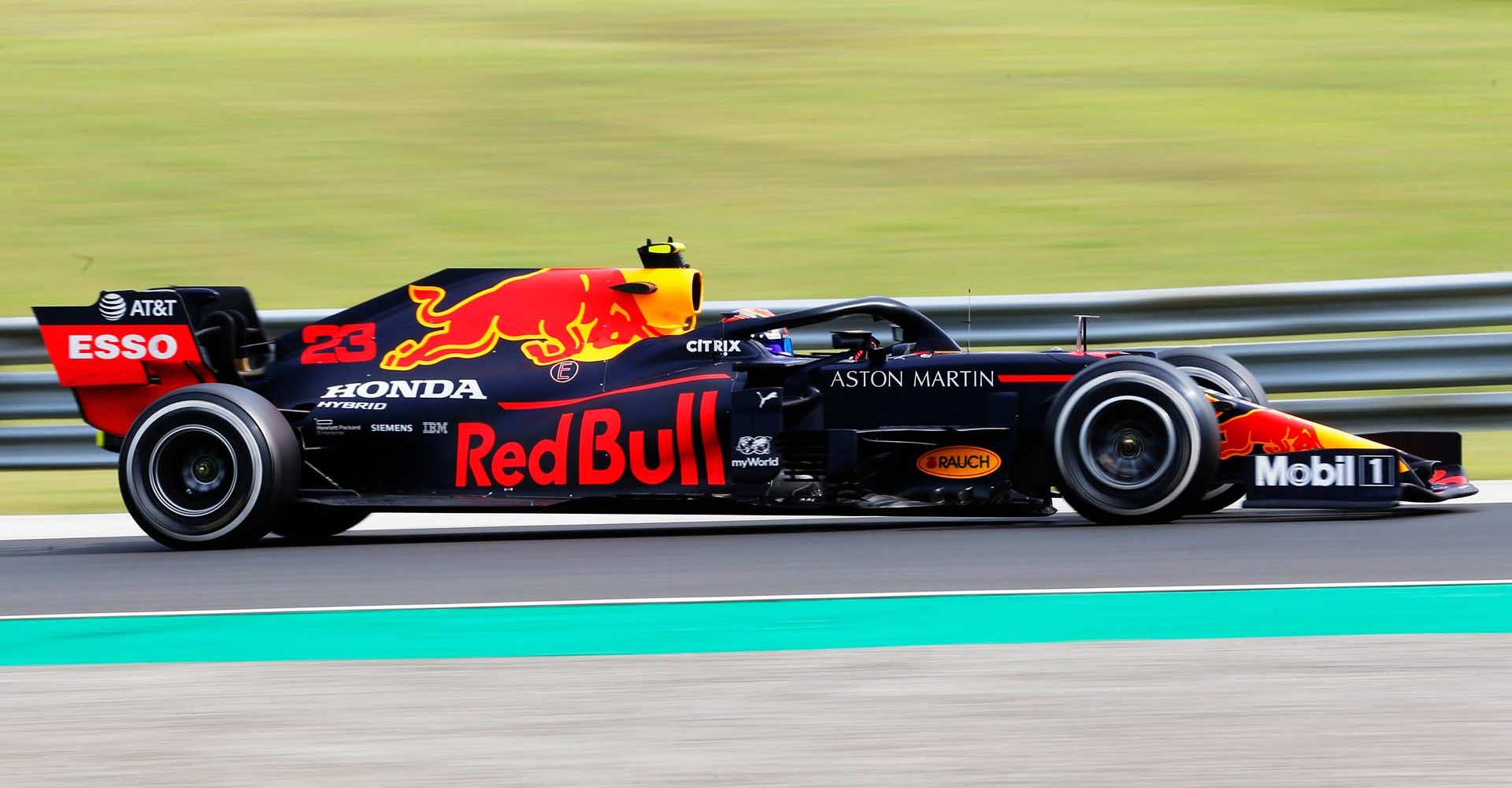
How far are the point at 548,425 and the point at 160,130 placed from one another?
26.3 ft

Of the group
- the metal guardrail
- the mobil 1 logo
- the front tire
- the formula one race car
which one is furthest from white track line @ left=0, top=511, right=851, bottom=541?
the mobil 1 logo

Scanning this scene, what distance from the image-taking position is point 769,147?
1409 cm

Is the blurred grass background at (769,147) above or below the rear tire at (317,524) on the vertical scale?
above

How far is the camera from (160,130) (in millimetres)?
14594

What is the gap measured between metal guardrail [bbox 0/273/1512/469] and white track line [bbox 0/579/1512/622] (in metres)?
3.59

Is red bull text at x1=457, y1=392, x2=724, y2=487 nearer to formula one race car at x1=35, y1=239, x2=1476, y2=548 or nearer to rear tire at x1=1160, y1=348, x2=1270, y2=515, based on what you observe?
formula one race car at x1=35, y1=239, x2=1476, y2=548

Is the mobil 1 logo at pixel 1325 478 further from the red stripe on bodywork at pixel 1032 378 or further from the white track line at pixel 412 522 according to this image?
the white track line at pixel 412 522

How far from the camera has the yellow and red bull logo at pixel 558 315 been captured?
312 inches

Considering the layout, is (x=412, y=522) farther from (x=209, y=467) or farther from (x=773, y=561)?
(x=773, y=561)

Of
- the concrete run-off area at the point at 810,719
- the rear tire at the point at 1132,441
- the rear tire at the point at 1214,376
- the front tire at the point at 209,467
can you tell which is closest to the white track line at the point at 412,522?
the front tire at the point at 209,467

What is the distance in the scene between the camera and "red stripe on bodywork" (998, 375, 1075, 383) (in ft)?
24.6

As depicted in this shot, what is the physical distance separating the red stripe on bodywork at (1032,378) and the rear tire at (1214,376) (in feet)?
2.24

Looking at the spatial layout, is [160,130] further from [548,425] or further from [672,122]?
[548,425]

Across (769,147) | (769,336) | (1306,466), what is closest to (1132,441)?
(1306,466)
